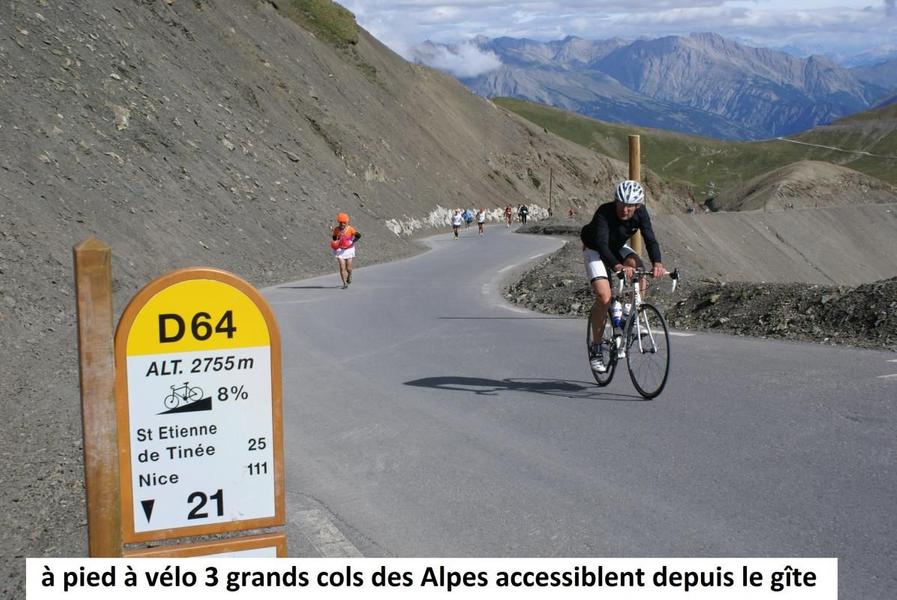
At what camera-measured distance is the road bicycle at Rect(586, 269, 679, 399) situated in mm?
8609

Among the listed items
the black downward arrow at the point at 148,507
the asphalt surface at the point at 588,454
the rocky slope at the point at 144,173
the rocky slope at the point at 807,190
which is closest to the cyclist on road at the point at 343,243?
the rocky slope at the point at 144,173

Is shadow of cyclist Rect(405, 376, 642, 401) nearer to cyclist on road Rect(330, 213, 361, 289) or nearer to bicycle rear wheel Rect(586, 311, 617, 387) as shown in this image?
bicycle rear wheel Rect(586, 311, 617, 387)

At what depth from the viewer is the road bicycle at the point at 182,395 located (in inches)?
149

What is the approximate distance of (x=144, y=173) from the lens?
2606 cm

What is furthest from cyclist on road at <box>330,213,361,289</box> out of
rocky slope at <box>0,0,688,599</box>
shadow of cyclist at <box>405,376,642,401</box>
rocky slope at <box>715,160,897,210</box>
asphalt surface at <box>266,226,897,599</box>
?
rocky slope at <box>715,160,897,210</box>

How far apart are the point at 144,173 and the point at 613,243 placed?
64.4 ft

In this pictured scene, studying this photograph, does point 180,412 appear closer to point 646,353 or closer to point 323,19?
point 646,353

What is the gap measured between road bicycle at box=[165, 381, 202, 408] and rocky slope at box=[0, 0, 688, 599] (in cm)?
187

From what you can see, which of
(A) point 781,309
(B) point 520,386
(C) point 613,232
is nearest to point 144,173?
(A) point 781,309

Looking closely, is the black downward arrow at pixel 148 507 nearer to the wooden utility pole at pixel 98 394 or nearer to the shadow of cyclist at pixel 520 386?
the wooden utility pole at pixel 98 394

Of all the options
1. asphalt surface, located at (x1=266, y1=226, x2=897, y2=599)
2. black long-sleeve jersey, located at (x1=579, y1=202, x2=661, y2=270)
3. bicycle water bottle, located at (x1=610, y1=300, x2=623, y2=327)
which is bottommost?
asphalt surface, located at (x1=266, y1=226, x2=897, y2=599)

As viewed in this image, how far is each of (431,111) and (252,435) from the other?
7368 cm

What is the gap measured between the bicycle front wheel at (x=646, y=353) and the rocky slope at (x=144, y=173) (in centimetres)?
463

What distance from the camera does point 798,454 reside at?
6.68 m
